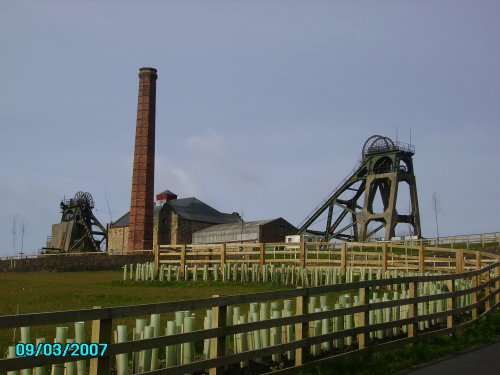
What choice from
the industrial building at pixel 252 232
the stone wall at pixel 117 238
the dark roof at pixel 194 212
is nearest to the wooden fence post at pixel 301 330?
the industrial building at pixel 252 232

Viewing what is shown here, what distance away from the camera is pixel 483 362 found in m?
7.88

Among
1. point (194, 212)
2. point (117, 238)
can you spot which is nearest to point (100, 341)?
point (194, 212)

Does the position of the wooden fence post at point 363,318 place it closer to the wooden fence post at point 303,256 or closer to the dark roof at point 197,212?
the wooden fence post at point 303,256

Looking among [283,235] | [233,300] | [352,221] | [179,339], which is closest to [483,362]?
[233,300]

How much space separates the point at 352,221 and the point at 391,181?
732 cm

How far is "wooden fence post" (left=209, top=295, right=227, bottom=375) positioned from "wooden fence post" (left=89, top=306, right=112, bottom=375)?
140 cm

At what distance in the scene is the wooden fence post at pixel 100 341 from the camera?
17.0 feet

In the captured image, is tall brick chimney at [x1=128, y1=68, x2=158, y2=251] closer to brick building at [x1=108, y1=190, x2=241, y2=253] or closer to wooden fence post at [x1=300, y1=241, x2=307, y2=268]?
brick building at [x1=108, y1=190, x2=241, y2=253]

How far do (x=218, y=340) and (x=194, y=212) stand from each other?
67564mm

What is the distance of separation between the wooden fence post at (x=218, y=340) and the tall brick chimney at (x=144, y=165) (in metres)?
49.2

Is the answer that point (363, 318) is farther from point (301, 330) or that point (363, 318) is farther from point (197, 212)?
point (197, 212)

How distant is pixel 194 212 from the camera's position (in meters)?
73.6

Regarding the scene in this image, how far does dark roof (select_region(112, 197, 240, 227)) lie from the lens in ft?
235

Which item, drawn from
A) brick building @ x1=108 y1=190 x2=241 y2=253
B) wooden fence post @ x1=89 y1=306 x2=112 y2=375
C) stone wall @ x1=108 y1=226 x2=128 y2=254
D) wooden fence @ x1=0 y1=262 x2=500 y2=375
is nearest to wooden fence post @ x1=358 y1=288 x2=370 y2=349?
wooden fence @ x1=0 y1=262 x2=500 y2=375
